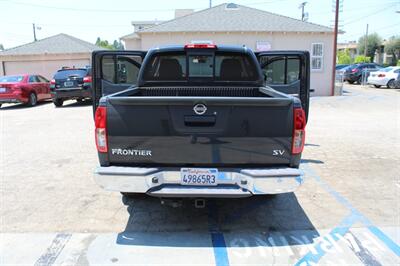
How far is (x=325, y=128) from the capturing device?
1019 cm

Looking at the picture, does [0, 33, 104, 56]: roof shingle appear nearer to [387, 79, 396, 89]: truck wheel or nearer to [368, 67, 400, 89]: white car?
[368, 67, 400, 89]: white car

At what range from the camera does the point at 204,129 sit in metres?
3.42

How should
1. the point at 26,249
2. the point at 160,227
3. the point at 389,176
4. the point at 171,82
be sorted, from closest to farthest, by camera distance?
the point at 26,249, the point at 160,227, the point at 171,82, the point at 389,176

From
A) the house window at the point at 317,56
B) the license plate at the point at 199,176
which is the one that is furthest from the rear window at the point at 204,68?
the house window at the point at 317,56

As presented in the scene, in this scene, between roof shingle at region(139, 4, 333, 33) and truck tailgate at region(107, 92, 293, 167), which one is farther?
roof shingle at region(139, 4, 333, 33)

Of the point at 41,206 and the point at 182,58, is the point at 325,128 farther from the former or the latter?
the point at 41,206

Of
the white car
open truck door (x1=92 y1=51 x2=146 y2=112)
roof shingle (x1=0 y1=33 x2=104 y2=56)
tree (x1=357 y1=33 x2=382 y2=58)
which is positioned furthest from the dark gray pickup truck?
tree (x1=357 y1=33 x2=382 y2=58)

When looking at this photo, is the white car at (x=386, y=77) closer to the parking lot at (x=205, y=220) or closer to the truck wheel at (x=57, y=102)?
the parking lot at (x=205, y=220)

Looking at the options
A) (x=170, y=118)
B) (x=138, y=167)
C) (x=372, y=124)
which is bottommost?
(x=372, y=124)

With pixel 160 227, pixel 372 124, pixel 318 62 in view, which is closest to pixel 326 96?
pixel 318 62

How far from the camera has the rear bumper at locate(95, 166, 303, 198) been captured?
338 centimetres

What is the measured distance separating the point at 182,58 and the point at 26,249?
3206mm

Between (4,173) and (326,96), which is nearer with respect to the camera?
(4,173)

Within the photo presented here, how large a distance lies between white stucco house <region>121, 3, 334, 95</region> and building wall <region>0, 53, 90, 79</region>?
31.7 feet
